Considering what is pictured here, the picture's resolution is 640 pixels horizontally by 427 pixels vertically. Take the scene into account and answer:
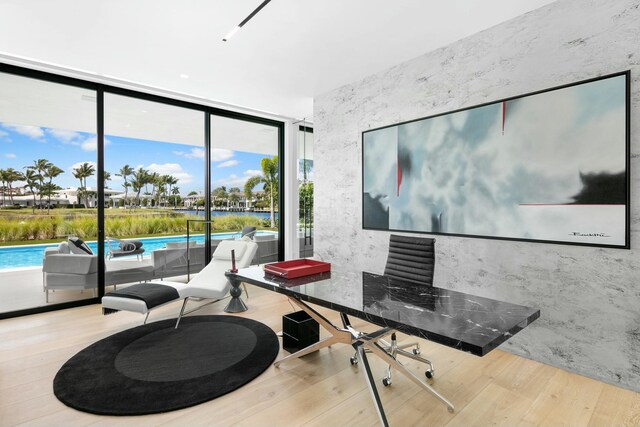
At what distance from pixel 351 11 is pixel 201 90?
8.60 ft

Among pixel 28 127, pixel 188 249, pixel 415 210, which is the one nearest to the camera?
pixel 415 210

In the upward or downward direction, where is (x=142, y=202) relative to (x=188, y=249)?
upward

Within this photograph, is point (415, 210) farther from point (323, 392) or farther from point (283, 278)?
point (323, 392)

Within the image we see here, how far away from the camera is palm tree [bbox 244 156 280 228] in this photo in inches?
230

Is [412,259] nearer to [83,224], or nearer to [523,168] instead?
[523,168]

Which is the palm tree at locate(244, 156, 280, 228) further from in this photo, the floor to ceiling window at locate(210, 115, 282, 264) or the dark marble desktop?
the dark marble desktop

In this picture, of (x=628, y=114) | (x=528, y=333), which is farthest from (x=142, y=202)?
(x=628, y=114)

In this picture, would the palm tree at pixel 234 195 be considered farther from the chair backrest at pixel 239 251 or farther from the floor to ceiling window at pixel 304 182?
the chair backrest at pixel 239 251

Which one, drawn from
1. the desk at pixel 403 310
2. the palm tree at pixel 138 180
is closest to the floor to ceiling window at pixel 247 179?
the palm tree at pixel 138 180

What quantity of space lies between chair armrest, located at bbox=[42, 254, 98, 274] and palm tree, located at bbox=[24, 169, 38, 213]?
2.07 feet

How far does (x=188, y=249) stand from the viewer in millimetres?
5035

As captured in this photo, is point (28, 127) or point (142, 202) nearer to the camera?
point (28, 127)

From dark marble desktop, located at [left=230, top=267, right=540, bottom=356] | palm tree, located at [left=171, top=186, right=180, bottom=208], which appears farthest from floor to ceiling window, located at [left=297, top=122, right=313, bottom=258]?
dark marble desktop, located at [left=230, top=267, right=540, bottom=356]

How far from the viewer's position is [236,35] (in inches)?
123
